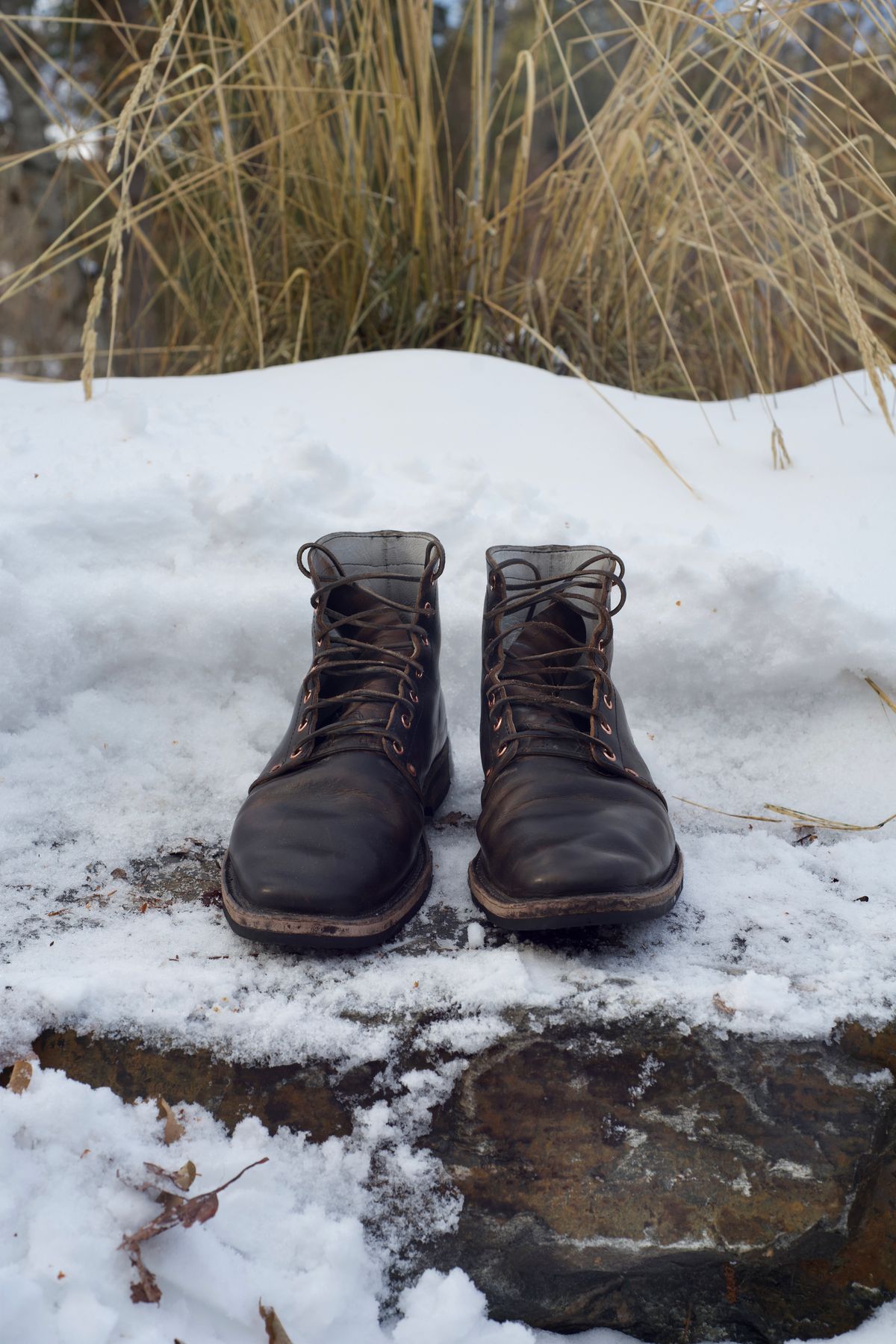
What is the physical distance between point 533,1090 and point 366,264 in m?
2.02

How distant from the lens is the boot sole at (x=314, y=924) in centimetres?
93

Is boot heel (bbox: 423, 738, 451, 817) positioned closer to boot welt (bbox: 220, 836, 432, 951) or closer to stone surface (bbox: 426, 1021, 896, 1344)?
boot welt (bbox: 220, 836, 432, 951)

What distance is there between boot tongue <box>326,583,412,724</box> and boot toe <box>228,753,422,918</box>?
88 mm

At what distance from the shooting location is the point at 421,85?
6.89 ft

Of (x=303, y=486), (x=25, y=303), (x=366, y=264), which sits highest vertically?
(x=366, y=264)

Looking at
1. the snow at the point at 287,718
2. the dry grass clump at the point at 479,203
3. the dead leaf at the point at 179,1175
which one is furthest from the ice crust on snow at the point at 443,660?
the dry grass clump at the point at 479,203

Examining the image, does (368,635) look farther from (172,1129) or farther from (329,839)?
(172,1129)

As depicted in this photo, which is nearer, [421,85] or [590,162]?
[421,85]

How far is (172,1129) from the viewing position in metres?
0.78

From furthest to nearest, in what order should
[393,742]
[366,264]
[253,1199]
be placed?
[366,264] < [393,742] < [253,1199]

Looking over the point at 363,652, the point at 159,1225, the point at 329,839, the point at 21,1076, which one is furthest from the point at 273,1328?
the point at 363,652

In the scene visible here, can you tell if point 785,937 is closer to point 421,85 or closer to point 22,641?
point 22,641

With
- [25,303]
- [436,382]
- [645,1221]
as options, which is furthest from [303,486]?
[25,303]

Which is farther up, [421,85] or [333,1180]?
[421,85]
